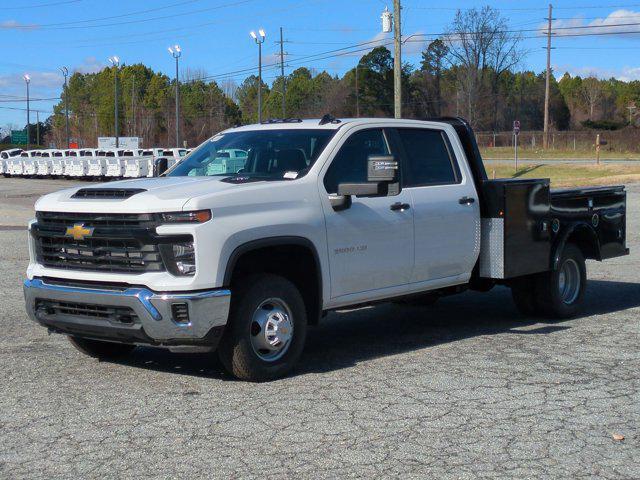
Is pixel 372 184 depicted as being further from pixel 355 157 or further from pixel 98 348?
pixel 98 348

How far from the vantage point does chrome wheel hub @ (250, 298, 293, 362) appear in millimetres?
6887

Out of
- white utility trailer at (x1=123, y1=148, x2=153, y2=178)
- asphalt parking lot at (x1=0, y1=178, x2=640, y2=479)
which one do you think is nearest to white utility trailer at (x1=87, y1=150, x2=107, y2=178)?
white utility trailer at (x1=123, y1=148, x2=153, y2=178)

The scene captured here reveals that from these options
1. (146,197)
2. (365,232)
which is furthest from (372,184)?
(146,197)

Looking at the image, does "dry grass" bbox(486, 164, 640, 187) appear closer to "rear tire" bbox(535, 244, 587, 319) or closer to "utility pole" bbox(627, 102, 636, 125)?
"rear tire" bbox(535, 244, 587, 319)

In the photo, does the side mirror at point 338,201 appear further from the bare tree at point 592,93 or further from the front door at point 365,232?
the bare tree at point 592,93

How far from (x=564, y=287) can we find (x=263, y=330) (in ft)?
14.0

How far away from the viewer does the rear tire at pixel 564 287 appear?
950cm

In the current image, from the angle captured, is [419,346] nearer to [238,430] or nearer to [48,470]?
[238,430]

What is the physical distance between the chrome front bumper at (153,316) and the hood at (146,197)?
→ 0.58 meters

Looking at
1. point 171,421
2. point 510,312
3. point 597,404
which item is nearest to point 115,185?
point 171,421

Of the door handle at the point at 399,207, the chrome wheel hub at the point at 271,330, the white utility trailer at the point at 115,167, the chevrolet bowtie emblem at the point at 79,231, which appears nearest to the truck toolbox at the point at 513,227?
the door handle at the point at 399,207

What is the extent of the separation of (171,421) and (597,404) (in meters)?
2.90

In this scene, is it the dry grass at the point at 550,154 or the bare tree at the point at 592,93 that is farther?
the bare tree at the point at 592,93

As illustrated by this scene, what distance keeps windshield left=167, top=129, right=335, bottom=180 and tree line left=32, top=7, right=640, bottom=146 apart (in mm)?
71096
